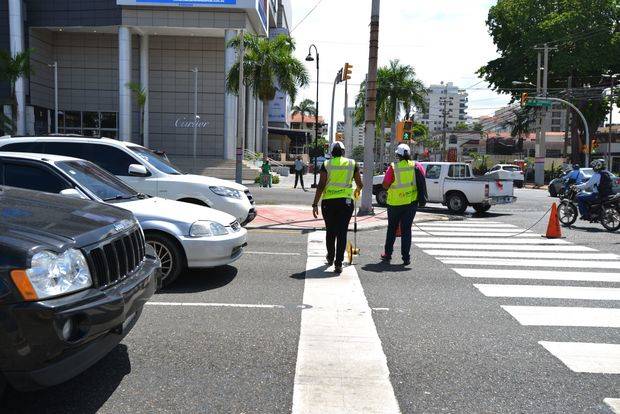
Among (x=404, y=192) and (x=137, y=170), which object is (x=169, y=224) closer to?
(x=137, y=170)

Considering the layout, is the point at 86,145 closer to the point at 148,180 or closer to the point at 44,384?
the point at 148,180

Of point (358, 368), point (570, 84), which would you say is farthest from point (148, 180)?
point (570, 84)

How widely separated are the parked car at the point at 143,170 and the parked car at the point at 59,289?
5.31 metres

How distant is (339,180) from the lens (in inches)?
301

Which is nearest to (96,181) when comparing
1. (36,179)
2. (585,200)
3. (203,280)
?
(36,179)

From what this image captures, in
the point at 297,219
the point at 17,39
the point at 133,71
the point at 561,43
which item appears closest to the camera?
the point at 297,219

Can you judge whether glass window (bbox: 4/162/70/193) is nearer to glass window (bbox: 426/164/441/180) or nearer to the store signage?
glass window (bbox: 426/164/441/180)

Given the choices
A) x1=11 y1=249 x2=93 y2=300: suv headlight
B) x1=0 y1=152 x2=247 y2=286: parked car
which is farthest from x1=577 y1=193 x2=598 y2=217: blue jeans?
x1=11 y1=249 x2=93 y2=300: suv headlight

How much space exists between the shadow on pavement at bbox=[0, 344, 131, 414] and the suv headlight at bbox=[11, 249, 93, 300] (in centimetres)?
86

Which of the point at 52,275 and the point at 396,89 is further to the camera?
the point at 396,89

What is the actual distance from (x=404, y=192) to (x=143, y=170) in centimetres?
423

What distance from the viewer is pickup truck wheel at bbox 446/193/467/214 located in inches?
700

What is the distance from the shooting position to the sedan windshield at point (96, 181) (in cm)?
584

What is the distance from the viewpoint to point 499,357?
4.56 m
